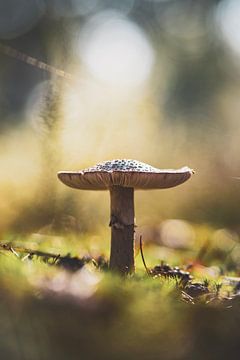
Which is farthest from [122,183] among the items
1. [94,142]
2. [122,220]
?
[94,142]

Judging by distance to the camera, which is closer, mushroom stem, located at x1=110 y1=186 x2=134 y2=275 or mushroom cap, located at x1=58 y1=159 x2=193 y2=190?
mushroom cap, located at x1=58 y1=159 x2=193 y2=190

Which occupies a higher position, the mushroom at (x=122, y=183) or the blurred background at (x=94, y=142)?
the blurred background at (x=94, y=142)

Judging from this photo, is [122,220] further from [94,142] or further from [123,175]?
[94,142]

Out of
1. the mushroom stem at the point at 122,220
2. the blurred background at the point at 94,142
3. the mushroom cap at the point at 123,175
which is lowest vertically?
the mushroom stem at the point at 122,220

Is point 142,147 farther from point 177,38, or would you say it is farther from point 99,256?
point 177,38

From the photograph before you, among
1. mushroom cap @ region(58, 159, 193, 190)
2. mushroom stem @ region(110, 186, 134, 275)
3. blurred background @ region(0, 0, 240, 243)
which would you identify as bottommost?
mushroom stem @ region(110, 186, 134, 275)

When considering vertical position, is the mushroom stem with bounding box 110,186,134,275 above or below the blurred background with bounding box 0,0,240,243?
below

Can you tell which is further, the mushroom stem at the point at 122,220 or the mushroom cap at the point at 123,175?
the mushroom stem at the point at 122,220
